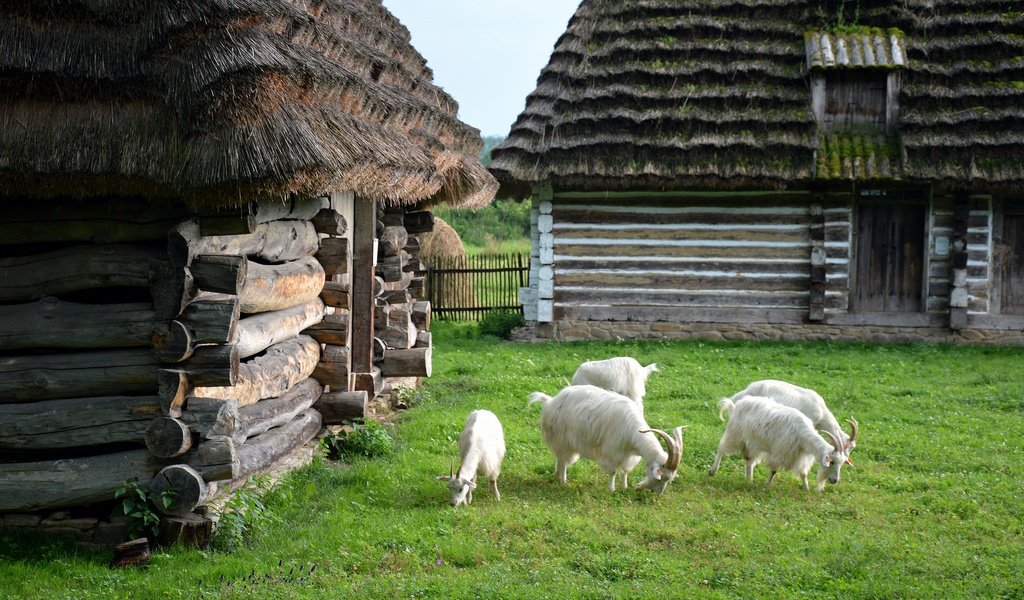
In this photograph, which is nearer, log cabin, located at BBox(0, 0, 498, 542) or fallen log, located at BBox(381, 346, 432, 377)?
log cabin, located at BBox(0, 0, 498, 542)

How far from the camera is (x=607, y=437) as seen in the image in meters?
7.44

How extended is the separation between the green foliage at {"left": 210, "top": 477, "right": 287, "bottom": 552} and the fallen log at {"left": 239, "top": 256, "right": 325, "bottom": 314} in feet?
4.16

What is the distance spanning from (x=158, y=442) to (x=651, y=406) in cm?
606

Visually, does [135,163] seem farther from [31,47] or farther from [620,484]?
[620,484]

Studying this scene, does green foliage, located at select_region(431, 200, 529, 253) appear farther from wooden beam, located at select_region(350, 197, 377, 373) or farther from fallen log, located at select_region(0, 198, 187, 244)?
fallen log, located at select_region(0, 198, 187, 244)

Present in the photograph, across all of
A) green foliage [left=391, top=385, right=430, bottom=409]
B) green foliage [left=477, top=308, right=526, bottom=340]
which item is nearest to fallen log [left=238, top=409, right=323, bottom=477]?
green foliage [left=391, top=385, right=430, bottom=409]

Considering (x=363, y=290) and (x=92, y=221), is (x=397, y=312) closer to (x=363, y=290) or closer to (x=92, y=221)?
(x=363, y=290)

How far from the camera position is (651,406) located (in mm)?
10711

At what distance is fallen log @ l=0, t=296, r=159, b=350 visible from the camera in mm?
6004

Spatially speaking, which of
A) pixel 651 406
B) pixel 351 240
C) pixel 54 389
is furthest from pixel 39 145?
pixel 651 406

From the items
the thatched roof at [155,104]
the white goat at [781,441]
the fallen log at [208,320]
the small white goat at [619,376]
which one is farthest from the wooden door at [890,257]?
the fallen log at [208,320]

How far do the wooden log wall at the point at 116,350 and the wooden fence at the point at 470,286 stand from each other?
13.4 metres

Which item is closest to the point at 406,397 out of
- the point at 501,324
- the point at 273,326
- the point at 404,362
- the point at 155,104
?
the point at 404,362

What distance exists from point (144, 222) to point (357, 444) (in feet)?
10.4
